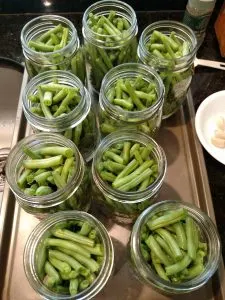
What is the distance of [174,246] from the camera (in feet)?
2.08

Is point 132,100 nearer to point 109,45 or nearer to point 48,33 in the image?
point 109,45

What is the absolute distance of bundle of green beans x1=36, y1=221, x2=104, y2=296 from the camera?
24.1 inches

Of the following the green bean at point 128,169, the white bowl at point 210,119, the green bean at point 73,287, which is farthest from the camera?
the white bowl at point 210,119

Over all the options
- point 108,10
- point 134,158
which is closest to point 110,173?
point 134,158

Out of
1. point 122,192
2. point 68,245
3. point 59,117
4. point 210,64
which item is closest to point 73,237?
point 68,245

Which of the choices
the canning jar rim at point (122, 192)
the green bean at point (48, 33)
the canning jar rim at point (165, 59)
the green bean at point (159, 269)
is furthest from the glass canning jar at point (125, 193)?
the green bean at point (48, 33)

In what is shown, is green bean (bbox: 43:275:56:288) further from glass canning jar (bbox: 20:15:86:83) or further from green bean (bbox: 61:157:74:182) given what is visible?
glass canning jar (bbox: 20:15:86:83)

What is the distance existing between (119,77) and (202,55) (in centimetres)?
49

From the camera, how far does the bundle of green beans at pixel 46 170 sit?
67 centimetres

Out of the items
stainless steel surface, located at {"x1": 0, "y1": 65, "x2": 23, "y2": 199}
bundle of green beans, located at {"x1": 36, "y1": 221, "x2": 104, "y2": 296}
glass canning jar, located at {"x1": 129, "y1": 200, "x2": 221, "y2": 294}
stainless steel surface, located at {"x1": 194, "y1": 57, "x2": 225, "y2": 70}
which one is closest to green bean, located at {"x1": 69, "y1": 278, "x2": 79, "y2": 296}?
bundle of green beans, located at {"x1": 36, "y1": 221, "x2": 104, "y2": 296}

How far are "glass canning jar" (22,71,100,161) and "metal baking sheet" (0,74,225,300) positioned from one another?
166 millimetres

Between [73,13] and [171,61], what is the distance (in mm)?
591

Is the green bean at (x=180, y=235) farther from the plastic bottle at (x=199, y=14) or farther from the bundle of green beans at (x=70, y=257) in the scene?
the plastic bottle at (x=199, y=14)

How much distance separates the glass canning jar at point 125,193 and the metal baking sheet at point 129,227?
0.08m
